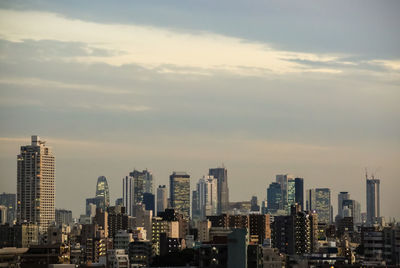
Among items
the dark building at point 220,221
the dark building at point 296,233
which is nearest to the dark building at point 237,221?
the dark building at point 220,221

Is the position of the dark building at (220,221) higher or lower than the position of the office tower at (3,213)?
lower

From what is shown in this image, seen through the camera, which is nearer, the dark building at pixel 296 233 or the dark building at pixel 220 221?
the dark building at pixel 296 233

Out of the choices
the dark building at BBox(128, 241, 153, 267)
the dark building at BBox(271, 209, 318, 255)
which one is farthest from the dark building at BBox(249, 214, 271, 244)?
the dark building at BBox(128, 241, 153, 267)

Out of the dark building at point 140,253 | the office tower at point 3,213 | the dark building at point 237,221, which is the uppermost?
the office tower at point 3,213

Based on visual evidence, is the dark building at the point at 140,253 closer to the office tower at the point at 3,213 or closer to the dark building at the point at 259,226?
the dark building at the point at 259,226

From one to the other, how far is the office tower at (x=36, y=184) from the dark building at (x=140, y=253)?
64245 mm

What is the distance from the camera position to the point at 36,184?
184 meters

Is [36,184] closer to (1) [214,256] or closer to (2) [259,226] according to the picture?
(2) [259,226]

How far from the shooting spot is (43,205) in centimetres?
17775

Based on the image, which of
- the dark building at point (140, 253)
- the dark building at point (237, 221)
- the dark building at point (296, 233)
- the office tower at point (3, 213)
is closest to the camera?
the dark building at point (140, 253)

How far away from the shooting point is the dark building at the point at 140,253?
9956 centimetres

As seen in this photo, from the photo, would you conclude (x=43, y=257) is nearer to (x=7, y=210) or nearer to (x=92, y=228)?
(x=92, y=228)

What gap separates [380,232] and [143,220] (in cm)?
8147

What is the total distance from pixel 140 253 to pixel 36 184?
81.2 metres
